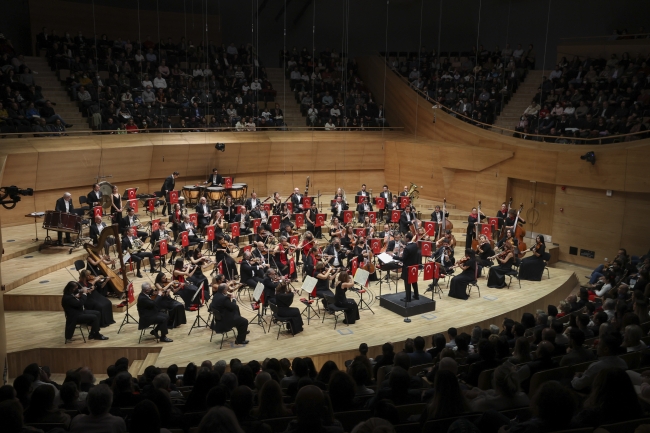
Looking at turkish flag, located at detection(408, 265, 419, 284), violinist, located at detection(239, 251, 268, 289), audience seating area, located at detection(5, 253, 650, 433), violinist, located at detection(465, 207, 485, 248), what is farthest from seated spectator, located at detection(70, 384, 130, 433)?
violinist, located at detection(465, 207, 485, 248)

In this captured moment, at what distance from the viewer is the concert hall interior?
5.30m

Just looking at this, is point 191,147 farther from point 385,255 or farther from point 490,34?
point 490,34

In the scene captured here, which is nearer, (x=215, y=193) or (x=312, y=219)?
(x=312, y=219)

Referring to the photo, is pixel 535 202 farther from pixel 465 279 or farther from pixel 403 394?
pixel 403 394

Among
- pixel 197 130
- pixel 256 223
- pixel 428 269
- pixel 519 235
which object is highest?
pixel 197 130

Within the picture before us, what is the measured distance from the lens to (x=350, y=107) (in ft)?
70.5

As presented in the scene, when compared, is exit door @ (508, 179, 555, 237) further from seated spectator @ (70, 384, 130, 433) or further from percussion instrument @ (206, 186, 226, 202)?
seated spectator @ (70, 384, 130, 433)

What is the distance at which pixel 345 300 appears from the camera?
10586 millimetres

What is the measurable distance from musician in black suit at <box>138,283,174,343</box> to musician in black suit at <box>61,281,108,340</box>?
709 millimetres

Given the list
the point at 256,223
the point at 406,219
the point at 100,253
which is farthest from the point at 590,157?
the point at 100,253

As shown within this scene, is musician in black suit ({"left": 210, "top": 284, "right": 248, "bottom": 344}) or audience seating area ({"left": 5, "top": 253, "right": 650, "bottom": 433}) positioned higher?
audience seating area ({"left": 5, "top": 253, "right": 650, "bottom": 433})

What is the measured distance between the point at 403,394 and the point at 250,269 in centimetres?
706

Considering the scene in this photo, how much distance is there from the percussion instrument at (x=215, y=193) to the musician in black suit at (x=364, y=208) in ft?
12.6

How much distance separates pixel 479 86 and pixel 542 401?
59.2 ft
